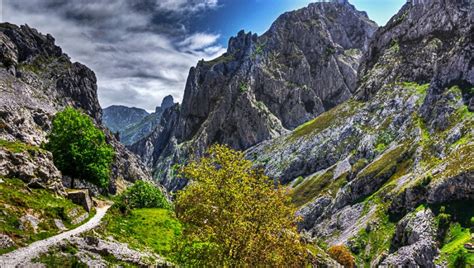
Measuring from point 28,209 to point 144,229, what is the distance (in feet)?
45.2

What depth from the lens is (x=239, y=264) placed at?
28.9 metres

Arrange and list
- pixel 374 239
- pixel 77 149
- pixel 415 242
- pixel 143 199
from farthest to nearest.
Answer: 1. pixel 374 239
2. pixel 415 242
3. pixel 77 149
4. pixel 143 199

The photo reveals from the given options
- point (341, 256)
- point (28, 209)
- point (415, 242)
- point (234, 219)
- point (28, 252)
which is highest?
point (28, 209)

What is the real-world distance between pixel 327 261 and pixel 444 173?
102474 millimetres

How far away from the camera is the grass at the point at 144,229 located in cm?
4266

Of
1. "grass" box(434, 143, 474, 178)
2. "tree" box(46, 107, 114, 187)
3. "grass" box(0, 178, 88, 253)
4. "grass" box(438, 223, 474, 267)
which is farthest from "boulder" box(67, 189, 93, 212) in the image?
"grass" box(434, 143, 474, 178)

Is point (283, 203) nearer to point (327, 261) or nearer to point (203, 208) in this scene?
point (203, 208)

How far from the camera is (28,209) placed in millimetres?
38156

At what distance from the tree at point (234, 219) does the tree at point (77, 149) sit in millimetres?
49643

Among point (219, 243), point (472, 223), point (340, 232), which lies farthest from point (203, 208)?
point (340, 232)

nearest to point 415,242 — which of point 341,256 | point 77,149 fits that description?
Answer: point 341,256

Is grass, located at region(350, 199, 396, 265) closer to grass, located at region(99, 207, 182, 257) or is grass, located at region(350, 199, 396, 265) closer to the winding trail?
grass, located at region(99, 207, 182, 257)

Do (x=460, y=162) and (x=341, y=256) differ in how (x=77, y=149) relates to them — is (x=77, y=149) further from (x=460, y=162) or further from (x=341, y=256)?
(x=460, y=162)

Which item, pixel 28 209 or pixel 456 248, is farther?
pixel 456 248
